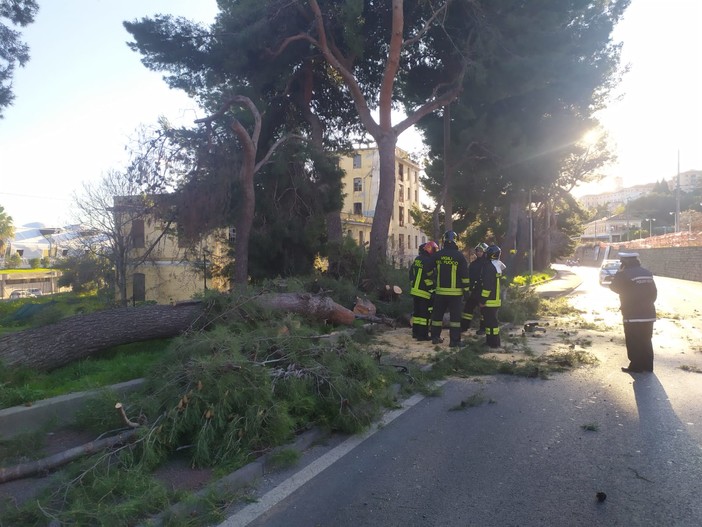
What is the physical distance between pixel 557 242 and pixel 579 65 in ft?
158

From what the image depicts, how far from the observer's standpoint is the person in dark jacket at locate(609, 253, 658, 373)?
7.46 metres

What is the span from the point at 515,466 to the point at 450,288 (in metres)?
5.16

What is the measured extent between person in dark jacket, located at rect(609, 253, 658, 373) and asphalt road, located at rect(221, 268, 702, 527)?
2.28ft

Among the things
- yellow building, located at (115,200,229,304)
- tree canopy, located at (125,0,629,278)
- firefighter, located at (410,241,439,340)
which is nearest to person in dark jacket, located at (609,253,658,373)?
firefighter, located at (410,241,439,340)

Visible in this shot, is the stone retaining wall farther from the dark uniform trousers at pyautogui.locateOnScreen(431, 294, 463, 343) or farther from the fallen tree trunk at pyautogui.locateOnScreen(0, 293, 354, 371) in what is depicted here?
the fallen tree trunk at pyautogui.locateOnScreen(0, 293, 354, 371)

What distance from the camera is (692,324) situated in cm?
1280

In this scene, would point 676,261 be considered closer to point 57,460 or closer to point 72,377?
point 72,377

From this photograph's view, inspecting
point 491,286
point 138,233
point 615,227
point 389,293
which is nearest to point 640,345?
point 491,286

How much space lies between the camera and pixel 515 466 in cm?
439

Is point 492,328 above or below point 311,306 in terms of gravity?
below

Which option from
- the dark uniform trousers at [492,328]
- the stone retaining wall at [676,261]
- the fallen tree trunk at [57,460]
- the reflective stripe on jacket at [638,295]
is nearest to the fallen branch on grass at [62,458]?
the fallen tree trunk at [57,460]

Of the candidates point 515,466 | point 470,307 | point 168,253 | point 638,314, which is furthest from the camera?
point 168,253

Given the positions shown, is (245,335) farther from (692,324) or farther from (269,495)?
(692,324)

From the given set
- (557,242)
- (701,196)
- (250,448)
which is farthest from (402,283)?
(701,196)
